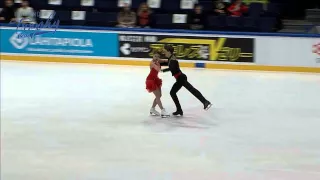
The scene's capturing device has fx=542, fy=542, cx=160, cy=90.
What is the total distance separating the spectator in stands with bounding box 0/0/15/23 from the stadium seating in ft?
1.71

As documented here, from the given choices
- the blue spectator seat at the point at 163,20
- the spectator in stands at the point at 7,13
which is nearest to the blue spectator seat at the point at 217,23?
the blue spectator seat at the point at 163,20

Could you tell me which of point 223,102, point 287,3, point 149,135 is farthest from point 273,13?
point 149,135

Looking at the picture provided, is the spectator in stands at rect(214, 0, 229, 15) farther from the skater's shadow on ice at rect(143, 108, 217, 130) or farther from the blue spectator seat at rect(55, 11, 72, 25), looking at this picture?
the skater's shadow on ice at rect(143, 108, 217, 130)

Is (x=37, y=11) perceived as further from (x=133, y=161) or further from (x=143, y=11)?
(x=133, y=161)

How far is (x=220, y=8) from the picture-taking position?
13.7 metres

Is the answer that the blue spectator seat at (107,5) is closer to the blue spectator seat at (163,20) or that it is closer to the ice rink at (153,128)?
the blue spectator seat at (163,20)

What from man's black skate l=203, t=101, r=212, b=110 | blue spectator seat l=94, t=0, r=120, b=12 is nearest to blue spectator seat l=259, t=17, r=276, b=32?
blue spectator seat l=94, t=0, r=120, b=12

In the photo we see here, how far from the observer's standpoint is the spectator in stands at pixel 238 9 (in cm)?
1357

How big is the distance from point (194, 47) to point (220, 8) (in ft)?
5.48

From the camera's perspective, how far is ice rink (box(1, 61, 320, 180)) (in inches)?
230

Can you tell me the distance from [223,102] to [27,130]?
355 cm

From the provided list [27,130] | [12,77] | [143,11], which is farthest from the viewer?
[143,11]

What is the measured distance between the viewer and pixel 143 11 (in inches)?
541

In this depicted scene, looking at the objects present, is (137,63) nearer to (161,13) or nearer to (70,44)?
(70,44)
